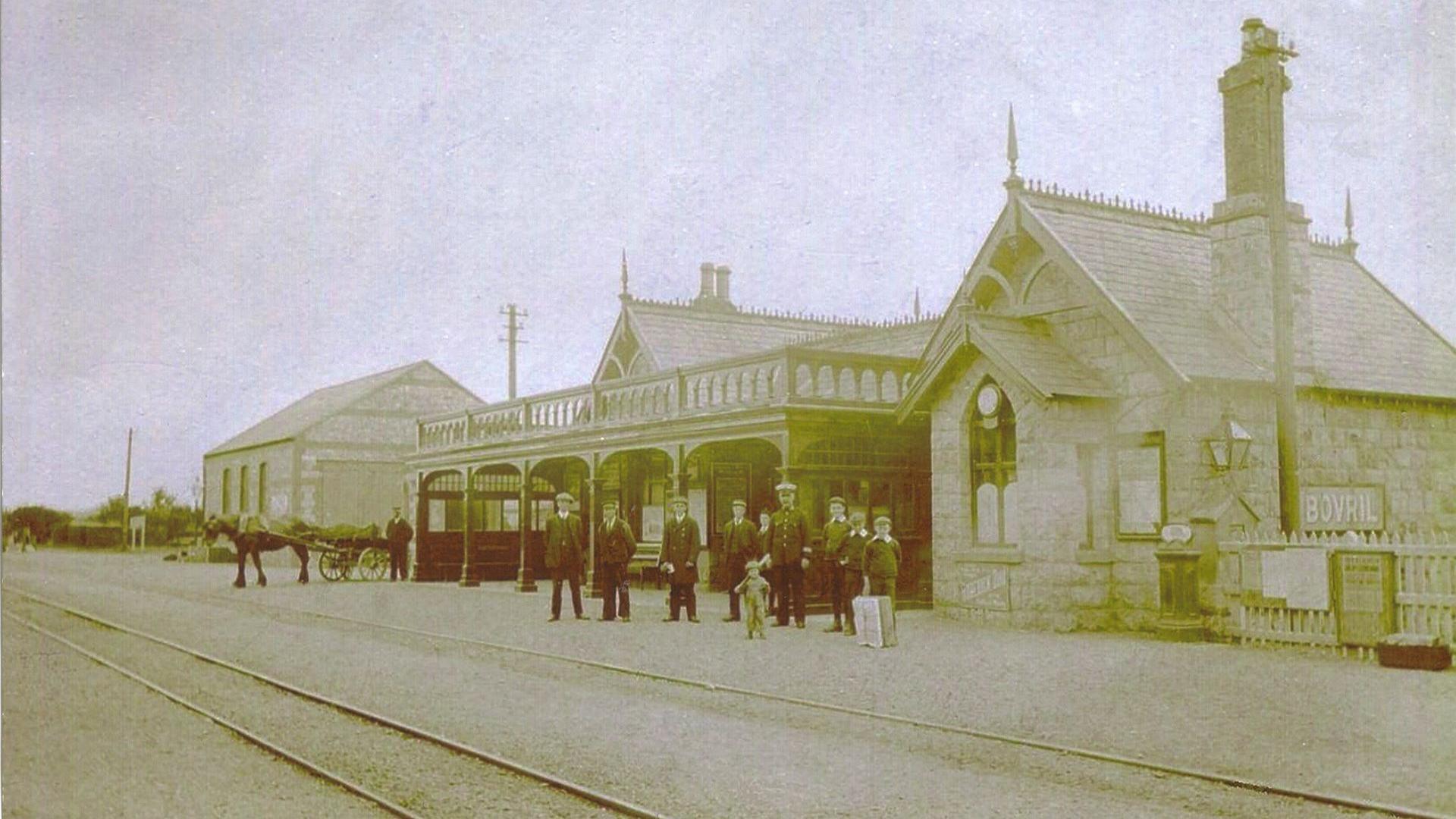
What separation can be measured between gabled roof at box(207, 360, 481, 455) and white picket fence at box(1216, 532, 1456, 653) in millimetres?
36808

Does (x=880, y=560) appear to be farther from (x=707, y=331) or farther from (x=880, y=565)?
(x=707, y=331)

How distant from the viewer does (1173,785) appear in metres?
7.00

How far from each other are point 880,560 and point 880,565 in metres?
0.06

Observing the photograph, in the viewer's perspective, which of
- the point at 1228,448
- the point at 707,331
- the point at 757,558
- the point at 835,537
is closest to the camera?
the point at 1228,448

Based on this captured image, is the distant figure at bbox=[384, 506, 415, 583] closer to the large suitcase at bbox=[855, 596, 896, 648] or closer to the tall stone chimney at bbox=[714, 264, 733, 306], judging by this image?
the tall stone chimney at bbox=[714, 264, 733, 306]

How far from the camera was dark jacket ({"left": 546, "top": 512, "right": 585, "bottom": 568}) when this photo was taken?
17.7 metres

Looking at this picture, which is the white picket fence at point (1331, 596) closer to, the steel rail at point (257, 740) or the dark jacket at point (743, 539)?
the dark jacket at point (743, 539)

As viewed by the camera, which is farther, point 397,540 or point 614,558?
point 397,540

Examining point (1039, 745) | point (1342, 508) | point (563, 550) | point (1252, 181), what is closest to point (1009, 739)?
point (1039, 745)

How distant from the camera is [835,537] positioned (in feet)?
51.4

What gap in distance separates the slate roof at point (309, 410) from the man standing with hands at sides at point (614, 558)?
29675mm

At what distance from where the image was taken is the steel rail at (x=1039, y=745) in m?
6.43

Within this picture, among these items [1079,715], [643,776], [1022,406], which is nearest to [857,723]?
[1079,715]

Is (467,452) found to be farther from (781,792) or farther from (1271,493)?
(781,792)
